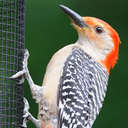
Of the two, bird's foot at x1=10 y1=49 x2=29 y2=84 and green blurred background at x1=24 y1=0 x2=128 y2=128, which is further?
green blurred background at x1=24 y1=0 x2=128 y2=128

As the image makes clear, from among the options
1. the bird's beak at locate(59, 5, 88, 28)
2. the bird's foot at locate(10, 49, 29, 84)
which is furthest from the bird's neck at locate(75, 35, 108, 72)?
the bird's foot at locate(10, 49, 29, 84)

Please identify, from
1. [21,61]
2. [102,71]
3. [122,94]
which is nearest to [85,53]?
[102,71]

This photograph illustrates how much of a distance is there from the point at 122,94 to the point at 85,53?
5.94 ft

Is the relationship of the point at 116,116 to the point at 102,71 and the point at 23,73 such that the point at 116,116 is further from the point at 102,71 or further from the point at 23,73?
the point at 23,73

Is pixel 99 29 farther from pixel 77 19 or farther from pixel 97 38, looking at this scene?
pixel 77 19

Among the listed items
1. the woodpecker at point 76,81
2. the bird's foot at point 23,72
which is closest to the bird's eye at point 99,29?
the woodpecker at point 76,81

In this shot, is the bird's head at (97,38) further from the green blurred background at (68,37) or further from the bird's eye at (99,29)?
the green blurred background at (68,37)

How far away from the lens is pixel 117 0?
38.4 ft

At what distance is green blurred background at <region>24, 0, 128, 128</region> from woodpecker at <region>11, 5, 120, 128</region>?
1.20 metres

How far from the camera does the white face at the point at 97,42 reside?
9.79 metres

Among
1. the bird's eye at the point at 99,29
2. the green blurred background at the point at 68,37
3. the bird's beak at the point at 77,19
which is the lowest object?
the green blurred background at the point at 68,37

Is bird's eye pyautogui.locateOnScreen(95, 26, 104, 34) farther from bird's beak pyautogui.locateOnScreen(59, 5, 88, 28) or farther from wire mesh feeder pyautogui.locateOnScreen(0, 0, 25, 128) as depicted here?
wire mesh feeder pyautogui.locateOnScreen(0, 0, 25, 128)

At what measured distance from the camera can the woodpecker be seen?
8.80 m

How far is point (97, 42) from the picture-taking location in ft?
32.4
